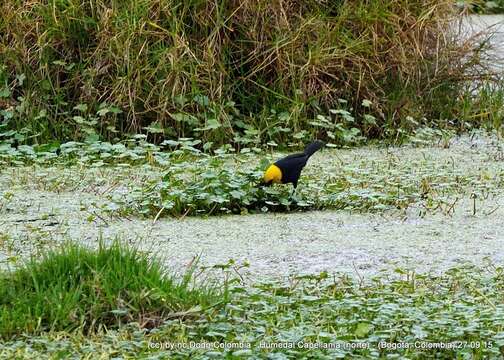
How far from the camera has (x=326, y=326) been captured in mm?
3248

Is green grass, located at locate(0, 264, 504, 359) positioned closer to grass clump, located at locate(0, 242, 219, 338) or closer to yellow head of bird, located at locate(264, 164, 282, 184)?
grass clump, located at locate(0, 242, 219, 338)

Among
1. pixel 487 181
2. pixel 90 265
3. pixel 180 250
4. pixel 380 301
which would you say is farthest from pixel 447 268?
pixel 487 181

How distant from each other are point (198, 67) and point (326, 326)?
318cm

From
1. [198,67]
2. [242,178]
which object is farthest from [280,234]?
[198,67]

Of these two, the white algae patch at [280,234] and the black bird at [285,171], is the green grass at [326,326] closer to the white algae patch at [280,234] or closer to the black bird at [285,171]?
the white algae patch at [280,234]

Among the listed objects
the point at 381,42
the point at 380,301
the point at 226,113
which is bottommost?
the point at 380,301

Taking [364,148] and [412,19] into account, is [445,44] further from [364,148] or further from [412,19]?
[364,148]

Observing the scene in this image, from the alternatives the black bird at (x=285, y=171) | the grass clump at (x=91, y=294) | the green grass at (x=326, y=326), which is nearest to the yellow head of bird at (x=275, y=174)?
the black bird at (x=285, y=171)

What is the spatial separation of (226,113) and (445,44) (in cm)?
149

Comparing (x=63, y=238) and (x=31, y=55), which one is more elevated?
(x=31, y=55)

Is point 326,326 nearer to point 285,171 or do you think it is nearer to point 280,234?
point 280,234

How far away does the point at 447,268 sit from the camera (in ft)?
12.7

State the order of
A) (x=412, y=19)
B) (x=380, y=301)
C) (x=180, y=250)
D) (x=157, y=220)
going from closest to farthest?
1. (x=380, y=301)
2. (x=180, y=250)
3. (x=157, y=220)
4. (x=412, y=19)

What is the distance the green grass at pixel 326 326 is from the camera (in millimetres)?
3070
